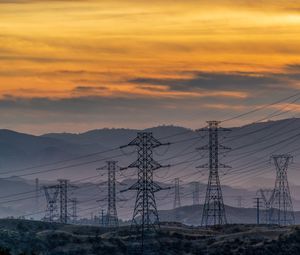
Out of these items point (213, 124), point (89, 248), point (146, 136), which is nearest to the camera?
point (146, 136)

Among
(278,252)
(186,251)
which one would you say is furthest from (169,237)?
(278,252)

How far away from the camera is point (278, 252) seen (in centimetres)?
15088

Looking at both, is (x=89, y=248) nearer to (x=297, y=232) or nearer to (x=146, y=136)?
(x=146, y=136)

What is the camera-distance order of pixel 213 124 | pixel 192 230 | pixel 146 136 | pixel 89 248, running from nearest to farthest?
pixel 146 136 < pixel 89 248 < pixel 192 230 < pixel 213 124

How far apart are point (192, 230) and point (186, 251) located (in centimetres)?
1712

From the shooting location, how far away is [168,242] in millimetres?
159000

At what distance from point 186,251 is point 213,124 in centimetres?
3474

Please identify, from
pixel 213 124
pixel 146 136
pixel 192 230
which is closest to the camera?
pixel 146 136

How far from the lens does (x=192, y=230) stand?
6767 inches

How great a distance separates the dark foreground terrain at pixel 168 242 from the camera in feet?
500

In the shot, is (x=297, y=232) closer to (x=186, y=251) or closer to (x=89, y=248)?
(x=186, y=251)

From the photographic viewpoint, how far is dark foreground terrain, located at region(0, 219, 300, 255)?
152375mm

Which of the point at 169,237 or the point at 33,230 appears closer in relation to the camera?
the point at 169,237

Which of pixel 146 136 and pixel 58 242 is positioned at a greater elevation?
pixel 146 136
